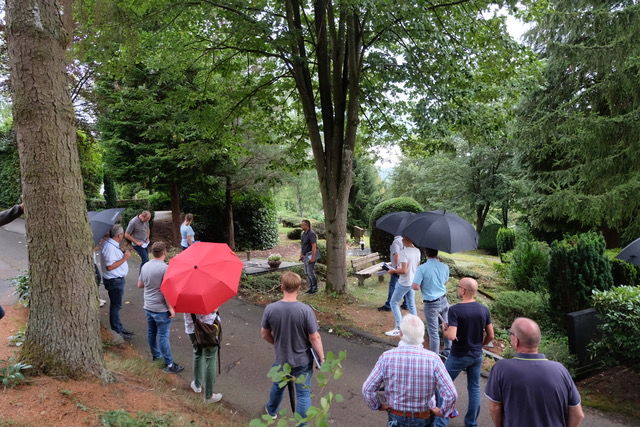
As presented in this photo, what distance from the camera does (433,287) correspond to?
17.7 ft

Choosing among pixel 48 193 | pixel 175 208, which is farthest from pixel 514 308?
pixel 175 208

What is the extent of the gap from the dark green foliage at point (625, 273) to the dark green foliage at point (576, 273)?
5.61ft

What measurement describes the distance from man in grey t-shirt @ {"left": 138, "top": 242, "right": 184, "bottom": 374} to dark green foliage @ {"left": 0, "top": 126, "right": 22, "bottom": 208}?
18.6 m

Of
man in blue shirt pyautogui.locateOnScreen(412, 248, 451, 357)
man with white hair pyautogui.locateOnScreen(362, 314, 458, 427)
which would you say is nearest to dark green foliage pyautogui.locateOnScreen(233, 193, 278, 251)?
man in blue shirt pyautogui.locateOnScreen(412, 248, 451, 357)

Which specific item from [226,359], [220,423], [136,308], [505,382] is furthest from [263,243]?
[505,382]

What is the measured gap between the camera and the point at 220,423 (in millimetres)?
3889

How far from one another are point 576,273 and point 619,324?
1.41 metres

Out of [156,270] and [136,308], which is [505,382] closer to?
[156,270]

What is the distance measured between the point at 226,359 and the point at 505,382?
4.27 m

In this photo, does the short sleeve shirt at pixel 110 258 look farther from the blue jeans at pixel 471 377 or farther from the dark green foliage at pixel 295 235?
the dark green foliage at pixel 295 235

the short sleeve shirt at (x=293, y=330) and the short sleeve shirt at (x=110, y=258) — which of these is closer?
the short sleeve shirt at (x=293, y=330)

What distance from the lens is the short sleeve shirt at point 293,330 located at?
3.76 m

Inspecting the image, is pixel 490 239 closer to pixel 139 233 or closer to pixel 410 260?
pixel 410 260

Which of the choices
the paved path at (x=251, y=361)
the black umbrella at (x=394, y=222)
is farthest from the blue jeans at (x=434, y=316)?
the black umbrella at (x=394, y=222)
